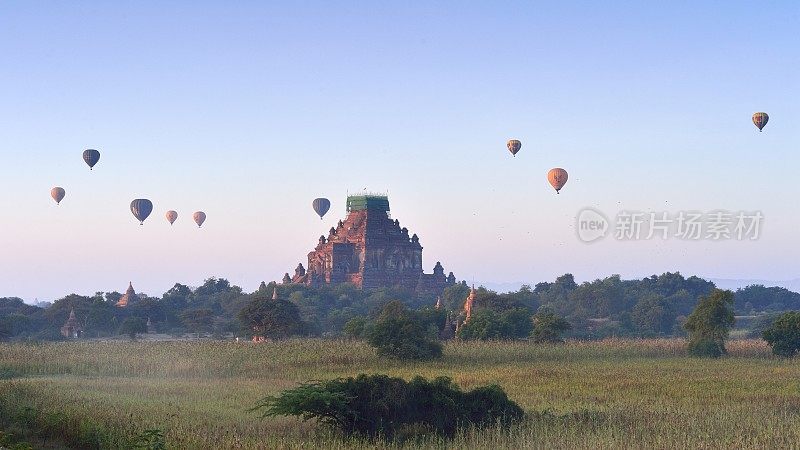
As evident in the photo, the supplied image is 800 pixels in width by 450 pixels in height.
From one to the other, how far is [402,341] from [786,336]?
1621 cm

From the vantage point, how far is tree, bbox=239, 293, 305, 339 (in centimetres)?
6294

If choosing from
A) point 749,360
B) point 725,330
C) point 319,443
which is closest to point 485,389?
point 319,443

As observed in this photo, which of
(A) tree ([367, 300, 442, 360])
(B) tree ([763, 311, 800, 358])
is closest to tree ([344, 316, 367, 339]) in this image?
(A) tree ([367, 300, 442, 360])

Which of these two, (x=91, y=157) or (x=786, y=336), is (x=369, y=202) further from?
(x=786, y=336)

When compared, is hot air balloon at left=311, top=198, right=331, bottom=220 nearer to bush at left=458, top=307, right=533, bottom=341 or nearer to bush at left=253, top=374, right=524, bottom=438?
bush at left=458, top=307, right=533, bottom=341

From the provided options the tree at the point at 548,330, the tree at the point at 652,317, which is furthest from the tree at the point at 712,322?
the tree at the point at 652,317

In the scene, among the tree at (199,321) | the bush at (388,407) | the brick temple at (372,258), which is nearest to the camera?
the bush at (388,407)

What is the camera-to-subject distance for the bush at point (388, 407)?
65.7 feet

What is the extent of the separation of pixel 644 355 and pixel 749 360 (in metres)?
5.02

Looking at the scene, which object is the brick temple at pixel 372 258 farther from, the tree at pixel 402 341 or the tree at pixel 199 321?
the tree at pixel 402 341

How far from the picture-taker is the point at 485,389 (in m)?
21.6

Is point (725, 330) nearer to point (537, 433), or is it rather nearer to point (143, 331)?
point (537, 433)

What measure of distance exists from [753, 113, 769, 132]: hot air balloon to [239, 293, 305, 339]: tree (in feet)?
104

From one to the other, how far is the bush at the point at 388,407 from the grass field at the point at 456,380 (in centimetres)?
53
